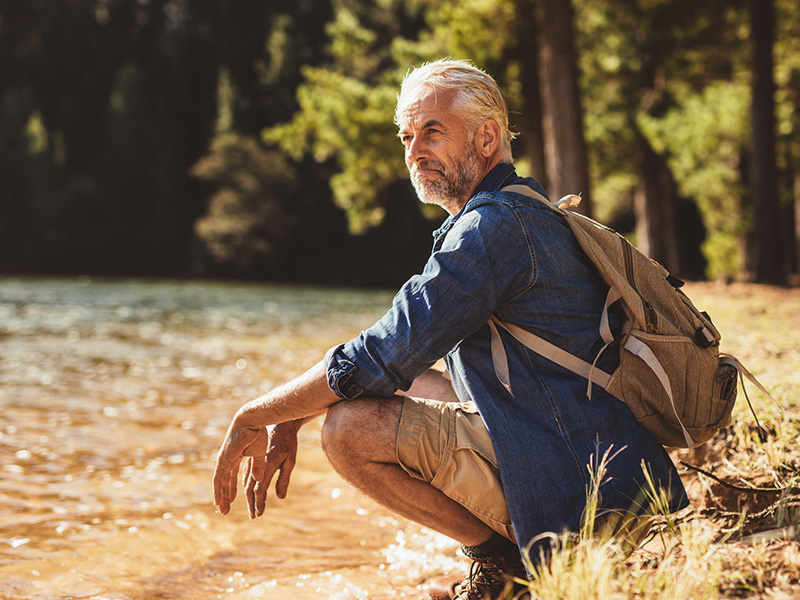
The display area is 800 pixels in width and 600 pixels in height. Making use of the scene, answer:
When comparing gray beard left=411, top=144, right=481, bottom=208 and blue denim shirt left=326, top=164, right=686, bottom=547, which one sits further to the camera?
gray beard left=411, top=144, right=481, bottom=208

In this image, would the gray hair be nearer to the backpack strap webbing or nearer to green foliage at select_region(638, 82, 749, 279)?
the backpack strap webbing

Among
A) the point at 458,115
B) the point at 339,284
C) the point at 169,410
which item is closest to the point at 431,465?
the point at 458,115

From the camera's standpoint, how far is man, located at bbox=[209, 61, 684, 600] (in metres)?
1.74

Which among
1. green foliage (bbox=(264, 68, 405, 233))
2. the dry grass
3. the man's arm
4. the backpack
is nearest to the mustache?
the backpack

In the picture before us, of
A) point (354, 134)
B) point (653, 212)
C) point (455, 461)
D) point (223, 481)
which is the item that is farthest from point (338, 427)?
point (653, 212)

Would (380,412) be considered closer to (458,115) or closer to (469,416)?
(469,416)

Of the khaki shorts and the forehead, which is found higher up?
the forehead

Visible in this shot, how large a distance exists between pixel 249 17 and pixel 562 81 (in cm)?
4060

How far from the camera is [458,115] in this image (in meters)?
2.06

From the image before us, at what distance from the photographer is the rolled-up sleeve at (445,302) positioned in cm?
173

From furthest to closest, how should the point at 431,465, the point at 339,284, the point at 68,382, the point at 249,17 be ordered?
the point at 249,17
the point at 339,284
the point at 68,382
the point at 431,465

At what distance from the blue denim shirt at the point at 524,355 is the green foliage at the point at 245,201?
114ft

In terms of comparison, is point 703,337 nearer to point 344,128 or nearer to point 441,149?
point 441,149

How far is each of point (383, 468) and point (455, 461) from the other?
0.64 ft
